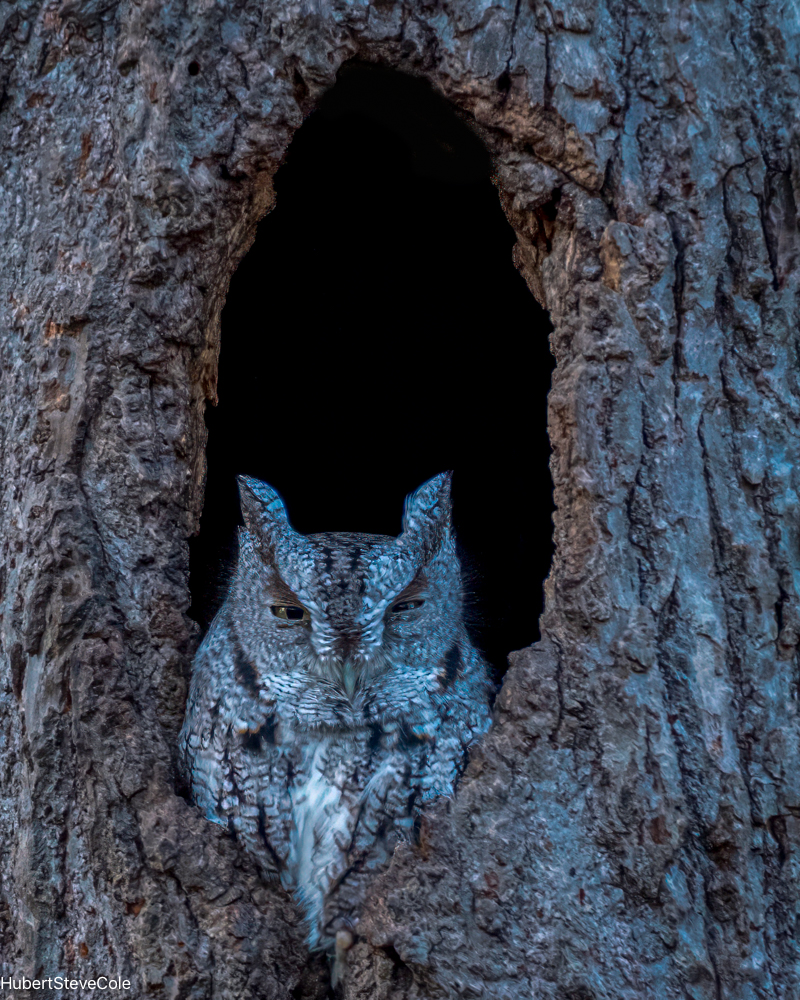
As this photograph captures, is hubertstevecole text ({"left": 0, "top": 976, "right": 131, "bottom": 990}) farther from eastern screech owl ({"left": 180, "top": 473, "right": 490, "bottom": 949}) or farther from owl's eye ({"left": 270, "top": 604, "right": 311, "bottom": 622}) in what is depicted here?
owl's eye ({"left": 270, "top": 604, "right": 311, "bottom": 622})

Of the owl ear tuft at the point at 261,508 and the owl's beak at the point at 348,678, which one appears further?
the owl ear tuft at the point at 261,508

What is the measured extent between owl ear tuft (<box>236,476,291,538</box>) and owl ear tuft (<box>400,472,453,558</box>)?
0.36 metres

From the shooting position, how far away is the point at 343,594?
82.0 inches

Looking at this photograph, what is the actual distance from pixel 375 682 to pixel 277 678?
0.89 feet

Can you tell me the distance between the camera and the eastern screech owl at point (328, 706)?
1981 mm

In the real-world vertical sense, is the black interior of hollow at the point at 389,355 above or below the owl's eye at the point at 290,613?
above

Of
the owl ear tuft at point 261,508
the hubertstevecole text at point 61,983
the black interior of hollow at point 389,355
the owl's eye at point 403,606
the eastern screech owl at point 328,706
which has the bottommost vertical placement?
the hubertstevecole text at point 61,983

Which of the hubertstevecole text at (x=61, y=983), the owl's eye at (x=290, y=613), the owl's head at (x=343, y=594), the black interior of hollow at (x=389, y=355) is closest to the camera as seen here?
the hubertstevecole text at (x=61, y=983)

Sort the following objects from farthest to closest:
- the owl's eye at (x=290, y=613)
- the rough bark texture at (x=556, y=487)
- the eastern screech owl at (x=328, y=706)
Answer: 1. the owl's eye at (x=290, y=613)
2. the eastern screech owl at (x=328, y=706)
3. the rough bark texture at (x=556, y=487)

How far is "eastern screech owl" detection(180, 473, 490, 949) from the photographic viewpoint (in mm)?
1981

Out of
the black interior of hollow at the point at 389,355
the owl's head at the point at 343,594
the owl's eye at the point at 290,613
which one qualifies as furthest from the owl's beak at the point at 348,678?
the black interior of hollow at the point at 389,355

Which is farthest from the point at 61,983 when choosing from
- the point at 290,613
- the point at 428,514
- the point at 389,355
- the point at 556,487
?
the point at 389,355

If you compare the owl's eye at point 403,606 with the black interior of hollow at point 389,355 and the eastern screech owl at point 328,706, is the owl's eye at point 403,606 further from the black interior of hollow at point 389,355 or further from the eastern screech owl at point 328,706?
the black interior of hollow at point 389,355

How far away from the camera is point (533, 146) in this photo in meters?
1.80
